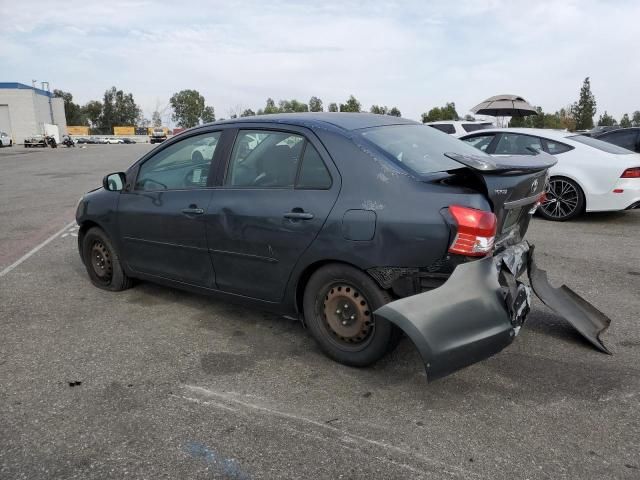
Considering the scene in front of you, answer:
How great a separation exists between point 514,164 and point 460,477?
1795 millimetres

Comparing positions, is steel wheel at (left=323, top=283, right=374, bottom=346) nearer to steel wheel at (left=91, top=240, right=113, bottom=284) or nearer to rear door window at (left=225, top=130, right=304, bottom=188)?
rear door window at (left=225, top=130, right=304, bottom=188)

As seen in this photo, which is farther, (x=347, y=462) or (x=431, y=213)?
(x=431, y=213)

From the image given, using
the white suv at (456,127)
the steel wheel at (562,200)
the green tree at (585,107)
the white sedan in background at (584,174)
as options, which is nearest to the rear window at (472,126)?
the white suv at (456,127)

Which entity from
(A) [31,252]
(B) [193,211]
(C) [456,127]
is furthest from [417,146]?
(C) [456,127]

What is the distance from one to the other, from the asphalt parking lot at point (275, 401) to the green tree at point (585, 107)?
82697mm

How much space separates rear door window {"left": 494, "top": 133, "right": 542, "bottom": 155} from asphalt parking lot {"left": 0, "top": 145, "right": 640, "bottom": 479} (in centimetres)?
445

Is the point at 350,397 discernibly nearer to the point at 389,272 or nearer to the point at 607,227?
the point at 389,272

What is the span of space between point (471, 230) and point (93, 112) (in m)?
146

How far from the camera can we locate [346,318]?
345 cm

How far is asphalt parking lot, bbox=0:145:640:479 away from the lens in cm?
256

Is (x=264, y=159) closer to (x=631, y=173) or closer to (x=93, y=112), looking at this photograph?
(x=631, y=173)

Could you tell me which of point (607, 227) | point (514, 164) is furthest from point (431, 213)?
point (607, 227)

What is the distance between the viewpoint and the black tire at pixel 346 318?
3277 millimetres

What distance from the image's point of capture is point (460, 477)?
2447 mm
